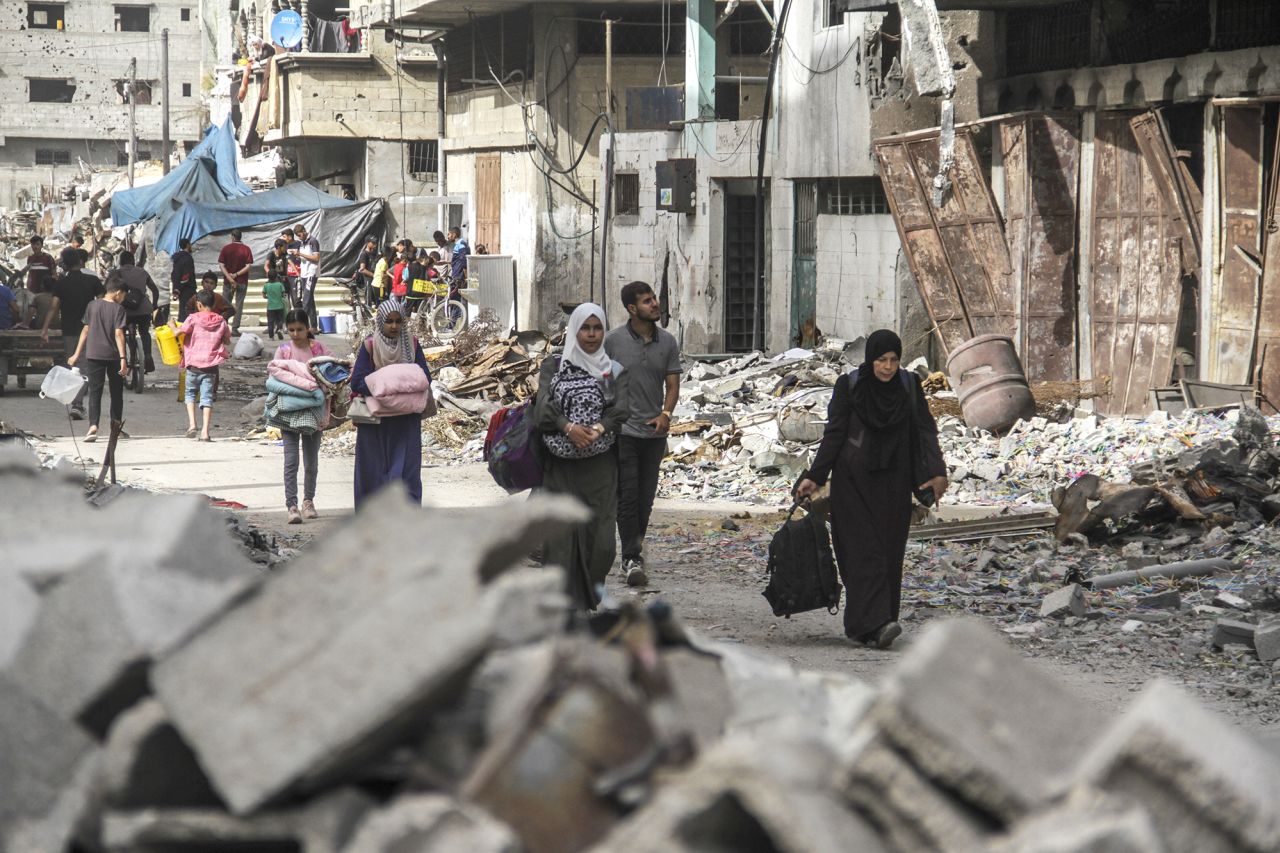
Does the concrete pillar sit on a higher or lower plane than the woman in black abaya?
higher

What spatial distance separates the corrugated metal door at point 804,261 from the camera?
19.8 meters

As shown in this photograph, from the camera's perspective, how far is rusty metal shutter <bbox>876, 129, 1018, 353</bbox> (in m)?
15.0

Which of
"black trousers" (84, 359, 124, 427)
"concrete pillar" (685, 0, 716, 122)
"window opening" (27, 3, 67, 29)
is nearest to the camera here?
"black trousers" (84, 359, 124, 427)

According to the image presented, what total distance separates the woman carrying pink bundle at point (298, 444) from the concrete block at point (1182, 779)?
8.42 m

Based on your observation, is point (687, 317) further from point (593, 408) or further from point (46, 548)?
point (46, 548)

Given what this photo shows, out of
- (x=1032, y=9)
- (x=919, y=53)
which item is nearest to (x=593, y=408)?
(x=919, y=53)

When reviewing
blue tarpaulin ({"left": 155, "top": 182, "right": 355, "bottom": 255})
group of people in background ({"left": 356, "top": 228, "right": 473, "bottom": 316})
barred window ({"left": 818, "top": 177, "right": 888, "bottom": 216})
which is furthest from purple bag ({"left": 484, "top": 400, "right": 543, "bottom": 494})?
blue tarpaulin ({"left": 155, "top": 182, "right": 355, "bottom": 255})

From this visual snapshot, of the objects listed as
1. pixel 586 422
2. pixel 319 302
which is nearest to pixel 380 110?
pixel 319 302

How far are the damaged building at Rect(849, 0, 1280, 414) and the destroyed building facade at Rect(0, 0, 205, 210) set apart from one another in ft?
163

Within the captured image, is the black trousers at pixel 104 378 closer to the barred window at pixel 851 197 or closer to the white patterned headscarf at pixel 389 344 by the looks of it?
the white patterned headscarf at pixel 389 344

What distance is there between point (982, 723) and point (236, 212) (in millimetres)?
31372

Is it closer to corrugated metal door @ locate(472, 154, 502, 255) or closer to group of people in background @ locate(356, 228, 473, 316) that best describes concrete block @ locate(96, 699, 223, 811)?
group of people in background @ locate(356, 228, 473, 316)

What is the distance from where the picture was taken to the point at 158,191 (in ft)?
117

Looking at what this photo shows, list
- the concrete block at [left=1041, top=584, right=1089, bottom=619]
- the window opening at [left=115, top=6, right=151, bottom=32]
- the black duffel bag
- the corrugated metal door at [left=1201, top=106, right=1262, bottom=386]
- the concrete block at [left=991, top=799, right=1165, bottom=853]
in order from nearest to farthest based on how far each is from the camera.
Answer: the concrete block at [left=991, top=799, right=1165, bottom=853], the black duffel bag, the concrete block at [left=1041, top=584, right=1089, bottom=619], the corrugated metal door at [left=1201, top=106, right=1262, bottom=386], the window opening at [left=115, top=6, right=151, bottom=32]
